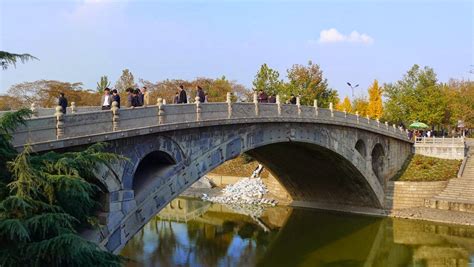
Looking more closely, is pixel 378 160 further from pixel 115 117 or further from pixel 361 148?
pixel 115 117

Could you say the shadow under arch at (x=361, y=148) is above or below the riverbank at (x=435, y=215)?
above

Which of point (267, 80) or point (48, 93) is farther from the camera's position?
point (267, 80)

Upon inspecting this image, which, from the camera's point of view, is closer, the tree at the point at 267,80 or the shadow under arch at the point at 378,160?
the shadow under arch at the point at 378,160

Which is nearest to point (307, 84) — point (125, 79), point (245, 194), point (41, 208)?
point (245, 194)

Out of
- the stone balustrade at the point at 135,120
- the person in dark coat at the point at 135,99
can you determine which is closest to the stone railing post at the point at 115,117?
the stone balustrade at the point at 135,120

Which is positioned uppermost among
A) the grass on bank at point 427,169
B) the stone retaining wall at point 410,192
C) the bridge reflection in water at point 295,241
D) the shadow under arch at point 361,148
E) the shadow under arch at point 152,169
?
the shadow under arch at point 152,169

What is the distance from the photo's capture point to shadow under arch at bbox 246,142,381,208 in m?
28.7

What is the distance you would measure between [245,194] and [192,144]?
74.2 ft

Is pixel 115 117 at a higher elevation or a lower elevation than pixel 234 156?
higher

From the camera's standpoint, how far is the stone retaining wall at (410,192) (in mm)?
31188

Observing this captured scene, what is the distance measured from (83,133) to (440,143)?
105 feet

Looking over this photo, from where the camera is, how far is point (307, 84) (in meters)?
45.3

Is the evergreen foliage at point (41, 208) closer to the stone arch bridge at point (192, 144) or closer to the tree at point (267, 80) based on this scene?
the stone arch bridge at point (192, 144)

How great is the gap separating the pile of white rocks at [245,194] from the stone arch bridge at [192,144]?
538 cm
